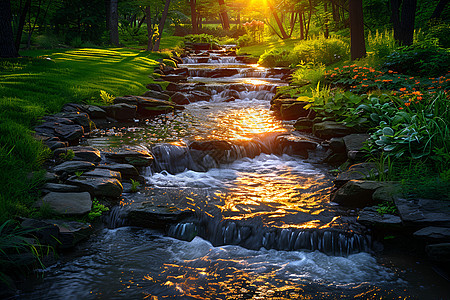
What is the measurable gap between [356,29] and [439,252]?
11.3 meters

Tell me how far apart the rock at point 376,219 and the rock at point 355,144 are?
1.92 m

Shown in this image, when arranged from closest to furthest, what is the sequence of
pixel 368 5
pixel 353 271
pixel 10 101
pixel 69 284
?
pixel 69 284 < pixel 353 271 < pixel 10 101 < pixel 368 5

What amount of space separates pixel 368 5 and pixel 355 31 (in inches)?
382

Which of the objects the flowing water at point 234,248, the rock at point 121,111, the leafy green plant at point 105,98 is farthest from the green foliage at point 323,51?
the flowing water at point 234,248

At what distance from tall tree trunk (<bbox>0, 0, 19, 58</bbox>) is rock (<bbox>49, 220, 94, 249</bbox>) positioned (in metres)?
11.5

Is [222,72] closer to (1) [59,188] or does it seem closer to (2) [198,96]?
(2) [198,96]

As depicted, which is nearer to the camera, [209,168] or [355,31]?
[209,168]

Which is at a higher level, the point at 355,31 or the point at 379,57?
the point at 355,31

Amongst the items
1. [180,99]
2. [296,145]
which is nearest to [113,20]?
[180,99]

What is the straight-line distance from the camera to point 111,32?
25969 mm

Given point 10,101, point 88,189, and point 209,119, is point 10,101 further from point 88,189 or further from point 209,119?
point 209,119

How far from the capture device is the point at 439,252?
412cm

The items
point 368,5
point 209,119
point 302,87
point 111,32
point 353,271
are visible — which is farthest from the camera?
point 111,32

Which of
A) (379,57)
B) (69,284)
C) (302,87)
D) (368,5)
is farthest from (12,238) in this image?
(368,5)
